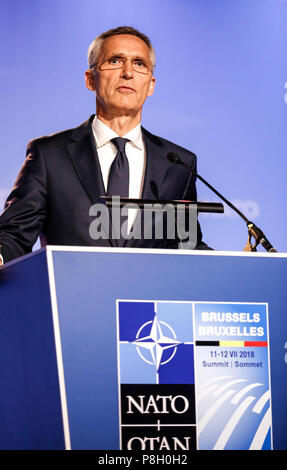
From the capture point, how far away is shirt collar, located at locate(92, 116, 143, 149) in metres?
2.98

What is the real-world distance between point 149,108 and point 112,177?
3.35 feet

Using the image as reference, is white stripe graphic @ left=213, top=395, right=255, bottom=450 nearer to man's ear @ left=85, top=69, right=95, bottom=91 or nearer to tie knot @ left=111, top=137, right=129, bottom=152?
tie knot @ left=111, top=137, right=129, bottom=152

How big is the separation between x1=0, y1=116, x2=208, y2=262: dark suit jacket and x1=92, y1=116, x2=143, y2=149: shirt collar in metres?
0.03

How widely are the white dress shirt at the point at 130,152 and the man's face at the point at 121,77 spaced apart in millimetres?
73

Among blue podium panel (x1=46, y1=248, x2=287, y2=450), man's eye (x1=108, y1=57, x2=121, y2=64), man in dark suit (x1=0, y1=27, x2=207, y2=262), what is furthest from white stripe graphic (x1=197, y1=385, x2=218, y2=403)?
man's eye (x1=108, y1=57, x2=121, y2=64)

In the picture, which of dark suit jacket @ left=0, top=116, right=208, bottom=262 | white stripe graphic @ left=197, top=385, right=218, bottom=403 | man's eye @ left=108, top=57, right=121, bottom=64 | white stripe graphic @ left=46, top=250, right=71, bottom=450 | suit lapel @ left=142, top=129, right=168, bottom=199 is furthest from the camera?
man's eye @ left=108, top=57, right=121, bottom=64

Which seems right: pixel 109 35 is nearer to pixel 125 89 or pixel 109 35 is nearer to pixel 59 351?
pixel 125 89

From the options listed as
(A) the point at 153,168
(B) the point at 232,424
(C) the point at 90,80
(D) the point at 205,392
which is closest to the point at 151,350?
(D) the point at 205,392

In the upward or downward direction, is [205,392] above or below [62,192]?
below

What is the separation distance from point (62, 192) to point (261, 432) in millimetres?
1261

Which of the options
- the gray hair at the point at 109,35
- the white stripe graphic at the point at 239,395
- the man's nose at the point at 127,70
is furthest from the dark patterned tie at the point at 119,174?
the white stripe graphic at the point at 239,395

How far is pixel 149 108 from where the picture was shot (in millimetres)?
3773

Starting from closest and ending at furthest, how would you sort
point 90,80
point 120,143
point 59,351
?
point 59,351, point 120,143, point 90,80

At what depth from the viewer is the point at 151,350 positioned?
1.89 meters
